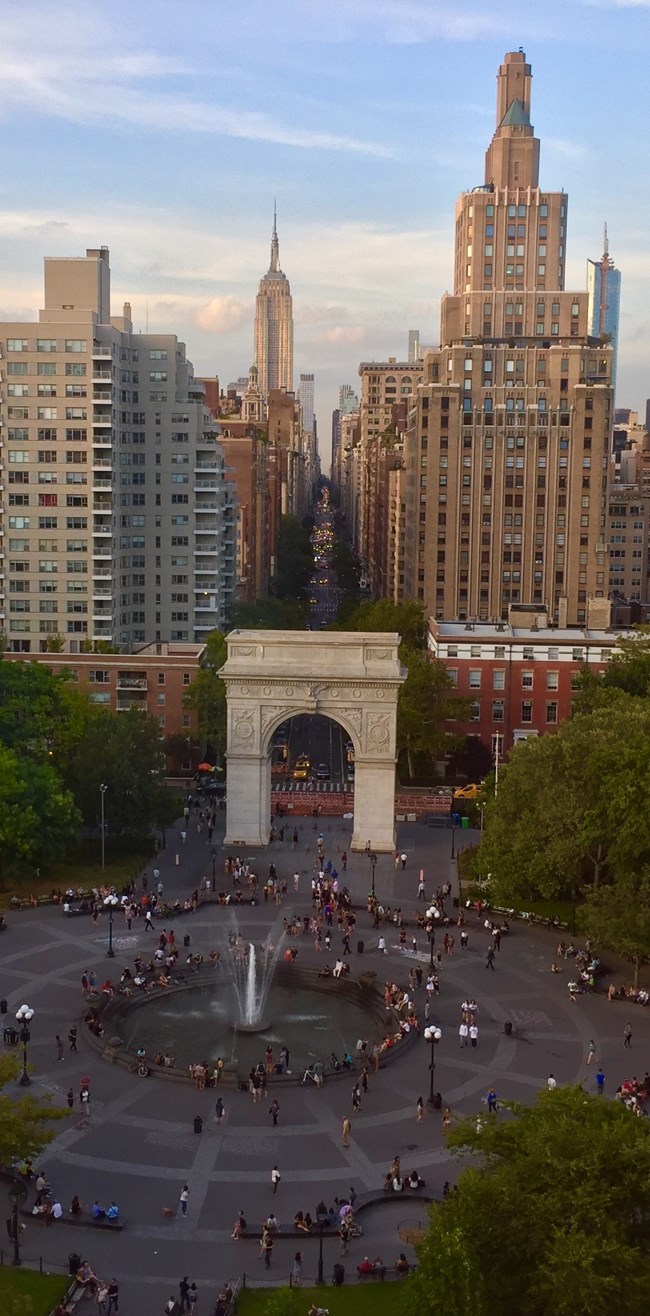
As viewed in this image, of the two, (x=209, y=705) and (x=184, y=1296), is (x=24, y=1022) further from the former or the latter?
(x=209, y=705)

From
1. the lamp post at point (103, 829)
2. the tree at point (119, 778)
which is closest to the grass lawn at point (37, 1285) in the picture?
the lamp post at point (103, 829)

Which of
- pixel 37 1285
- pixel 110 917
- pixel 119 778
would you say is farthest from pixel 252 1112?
pixel 119 778

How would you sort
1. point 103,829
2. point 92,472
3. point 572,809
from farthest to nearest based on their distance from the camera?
point 92,472, point 103,829, point 572,809

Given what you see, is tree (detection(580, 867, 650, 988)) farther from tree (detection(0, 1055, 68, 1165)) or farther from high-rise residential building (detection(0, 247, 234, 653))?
high-rise residential building (detection(0, 247, 234, 653))

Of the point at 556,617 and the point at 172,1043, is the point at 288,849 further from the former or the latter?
the point at 556,617

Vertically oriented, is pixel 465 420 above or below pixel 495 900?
above

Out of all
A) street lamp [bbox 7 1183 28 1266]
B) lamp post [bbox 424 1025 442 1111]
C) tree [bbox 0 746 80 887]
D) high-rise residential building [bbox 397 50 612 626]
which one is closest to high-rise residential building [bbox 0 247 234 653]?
high-rise residential building [bbox 397 50 612 626]

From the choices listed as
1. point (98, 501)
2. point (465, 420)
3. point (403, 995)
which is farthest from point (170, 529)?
point (403, 995)
